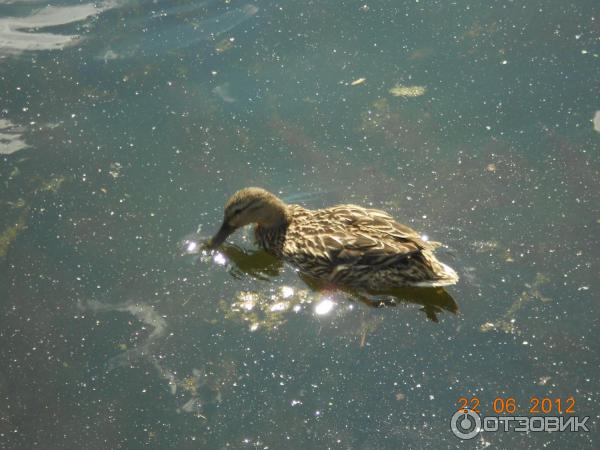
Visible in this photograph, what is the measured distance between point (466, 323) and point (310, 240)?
1330 millimetres

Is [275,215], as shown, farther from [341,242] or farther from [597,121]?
[597,121]

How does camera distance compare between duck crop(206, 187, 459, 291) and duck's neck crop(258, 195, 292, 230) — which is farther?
duck's neck crop(258, 195, 292, 230)

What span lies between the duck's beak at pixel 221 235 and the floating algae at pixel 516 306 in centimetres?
212

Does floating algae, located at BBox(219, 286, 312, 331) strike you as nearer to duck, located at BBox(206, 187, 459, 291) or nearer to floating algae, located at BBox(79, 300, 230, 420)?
duck, located at BBox(206, 187, 459, 291)

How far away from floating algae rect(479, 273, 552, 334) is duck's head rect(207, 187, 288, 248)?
6.14 ft

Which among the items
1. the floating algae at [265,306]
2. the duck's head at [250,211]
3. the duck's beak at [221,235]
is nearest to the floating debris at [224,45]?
the duck's head at [250,211]

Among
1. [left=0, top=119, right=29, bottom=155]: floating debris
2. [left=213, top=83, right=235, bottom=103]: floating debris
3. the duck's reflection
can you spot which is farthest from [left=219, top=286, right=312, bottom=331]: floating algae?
[left=0, top=119, right=29, bottom=155]: floating debris

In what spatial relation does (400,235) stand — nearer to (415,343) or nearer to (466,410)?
(415,343)

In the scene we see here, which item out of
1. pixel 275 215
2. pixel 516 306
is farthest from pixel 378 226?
pixel 516 306

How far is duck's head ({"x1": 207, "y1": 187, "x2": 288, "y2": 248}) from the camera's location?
542cm

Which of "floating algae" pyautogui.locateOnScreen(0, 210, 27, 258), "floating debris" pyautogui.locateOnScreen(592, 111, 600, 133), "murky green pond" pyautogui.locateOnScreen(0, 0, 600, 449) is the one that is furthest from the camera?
"floating debris" pyautogui.locateOnScreen(592, 111, 600, 133)

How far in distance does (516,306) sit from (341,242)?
1350mm

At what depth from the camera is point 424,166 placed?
6020mm

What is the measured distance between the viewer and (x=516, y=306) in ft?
16.1
